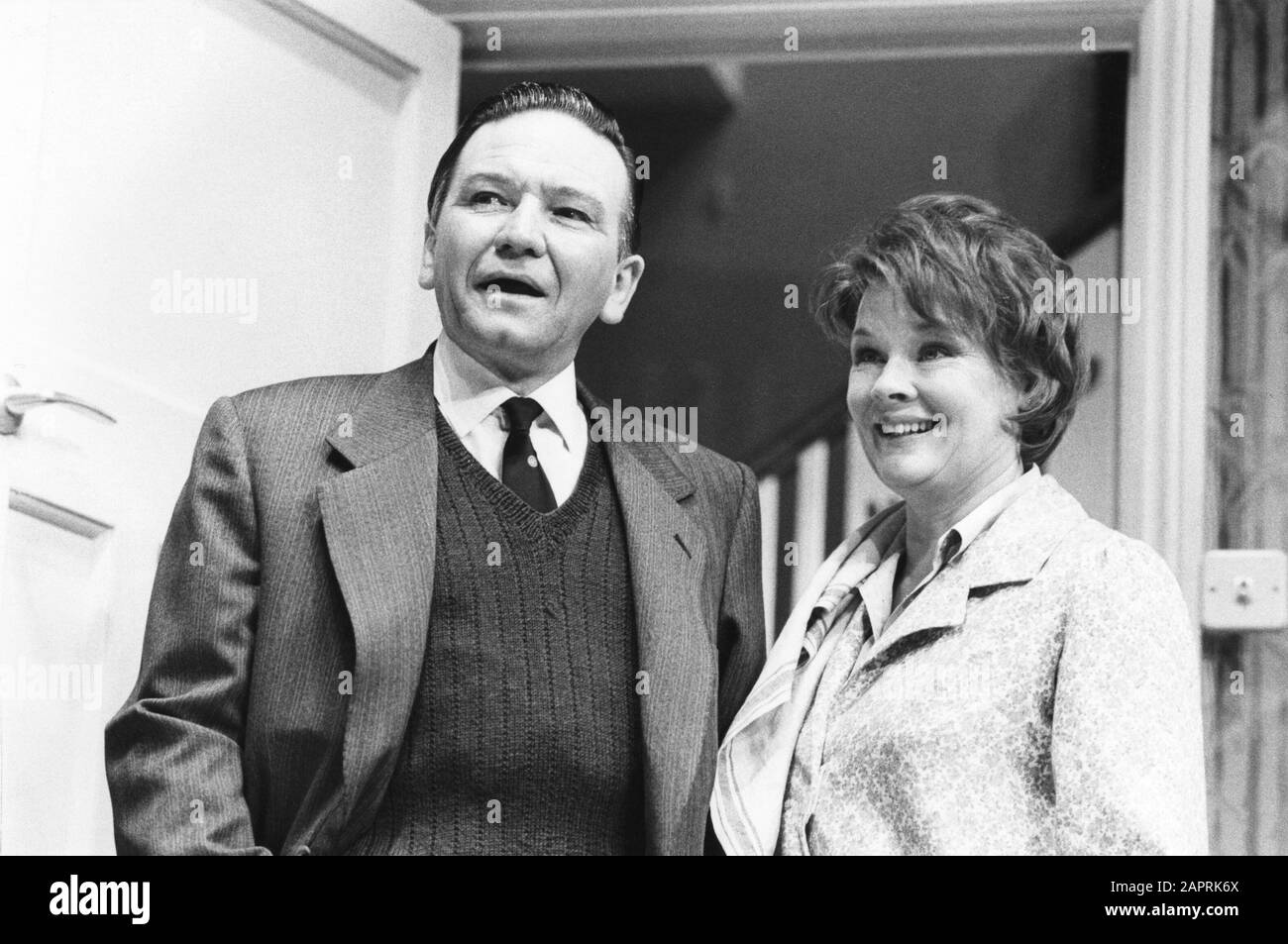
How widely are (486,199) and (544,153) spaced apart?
0.08 metres

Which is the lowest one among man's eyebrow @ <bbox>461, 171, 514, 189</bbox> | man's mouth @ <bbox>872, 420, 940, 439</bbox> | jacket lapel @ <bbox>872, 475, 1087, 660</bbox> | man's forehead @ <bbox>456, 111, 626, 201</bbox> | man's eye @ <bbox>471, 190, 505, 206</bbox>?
jacket lapel @ <bbox>872, 475, 1087, 660</bbox>

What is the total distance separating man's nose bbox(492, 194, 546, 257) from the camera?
195 cm

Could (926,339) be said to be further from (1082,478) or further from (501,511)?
(1082,478)

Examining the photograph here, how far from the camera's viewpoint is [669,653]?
6.14 ft

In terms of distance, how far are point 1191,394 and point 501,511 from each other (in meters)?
0.99

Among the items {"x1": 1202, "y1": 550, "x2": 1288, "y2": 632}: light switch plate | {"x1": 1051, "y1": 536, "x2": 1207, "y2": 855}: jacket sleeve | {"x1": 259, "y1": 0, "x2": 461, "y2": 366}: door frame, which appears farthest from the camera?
{"x1": 259, "y1": 0, "x2": 461, "y2": 366}: door frame

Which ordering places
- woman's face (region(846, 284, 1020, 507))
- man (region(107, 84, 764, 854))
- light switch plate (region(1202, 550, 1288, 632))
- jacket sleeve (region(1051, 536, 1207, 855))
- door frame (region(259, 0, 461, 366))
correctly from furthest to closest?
1. door frame (region(259, 0, 461, 366))
2. light switch plate (region(1202, 550, 1288, 632))
3. woman's face (region(846, 284, 1020, 507))
4. man (region(107, 84, 764, 854))
5. jacket sleeve (region(1051, 536, 1207, 855))

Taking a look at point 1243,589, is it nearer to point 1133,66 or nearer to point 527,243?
point 1133,66

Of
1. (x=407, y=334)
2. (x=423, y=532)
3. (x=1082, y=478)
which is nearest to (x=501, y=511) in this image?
(x=423, y=532)

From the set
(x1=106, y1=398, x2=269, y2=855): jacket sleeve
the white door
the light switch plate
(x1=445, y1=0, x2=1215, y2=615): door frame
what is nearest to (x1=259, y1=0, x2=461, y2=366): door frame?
the white door

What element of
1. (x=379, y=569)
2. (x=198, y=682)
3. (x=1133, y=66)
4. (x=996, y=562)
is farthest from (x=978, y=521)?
(x=1133, y=66)

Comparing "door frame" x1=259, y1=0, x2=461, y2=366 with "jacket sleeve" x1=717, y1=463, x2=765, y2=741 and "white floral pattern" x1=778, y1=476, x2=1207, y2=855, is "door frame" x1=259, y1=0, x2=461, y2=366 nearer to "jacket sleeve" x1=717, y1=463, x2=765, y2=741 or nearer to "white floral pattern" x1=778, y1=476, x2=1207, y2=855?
"jacket sleeve" x1=717, y1=463, x2=765, y2=741

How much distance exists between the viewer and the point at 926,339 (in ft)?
6.23

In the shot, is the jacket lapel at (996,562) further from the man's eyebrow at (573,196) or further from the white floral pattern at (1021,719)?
the man's eyebrow at (573,196)
